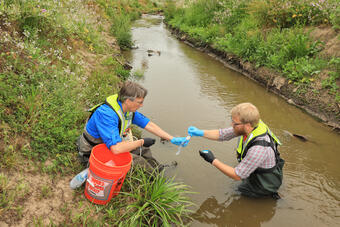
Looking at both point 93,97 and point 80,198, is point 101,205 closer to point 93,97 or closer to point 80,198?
point 80,198

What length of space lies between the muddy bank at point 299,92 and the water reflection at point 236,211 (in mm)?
3082

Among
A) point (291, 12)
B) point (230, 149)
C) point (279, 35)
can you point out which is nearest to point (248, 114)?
point (230, 149)

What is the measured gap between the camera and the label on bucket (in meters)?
2.61

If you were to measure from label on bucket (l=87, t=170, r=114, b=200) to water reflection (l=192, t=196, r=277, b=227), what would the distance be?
48.2 inches

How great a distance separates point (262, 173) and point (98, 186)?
80.3 inches

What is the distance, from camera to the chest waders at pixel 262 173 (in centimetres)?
306

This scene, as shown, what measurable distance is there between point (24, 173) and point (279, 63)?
6715 millimetres

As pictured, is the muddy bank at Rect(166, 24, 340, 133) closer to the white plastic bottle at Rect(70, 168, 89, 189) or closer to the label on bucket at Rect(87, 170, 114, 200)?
the label on bucket at Rect(87, 170, 114, 200)

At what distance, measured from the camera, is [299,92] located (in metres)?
6.42

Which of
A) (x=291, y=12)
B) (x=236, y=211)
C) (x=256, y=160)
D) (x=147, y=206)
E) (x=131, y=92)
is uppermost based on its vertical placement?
(x=291, y=12)

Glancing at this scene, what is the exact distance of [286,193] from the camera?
12.1 ft

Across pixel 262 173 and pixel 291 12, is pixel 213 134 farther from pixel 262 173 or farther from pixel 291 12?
pixel 291 12

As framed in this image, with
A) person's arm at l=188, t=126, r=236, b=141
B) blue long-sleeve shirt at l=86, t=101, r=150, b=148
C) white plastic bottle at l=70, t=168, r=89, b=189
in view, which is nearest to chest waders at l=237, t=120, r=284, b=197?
person's arm at l=188, t=126, r=236, b=141

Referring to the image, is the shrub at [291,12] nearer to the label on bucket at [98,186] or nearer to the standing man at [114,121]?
the standing man at [114,121]
